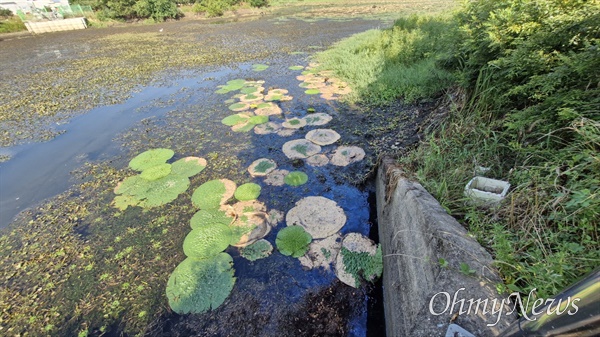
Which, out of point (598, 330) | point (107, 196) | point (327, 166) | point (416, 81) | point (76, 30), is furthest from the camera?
point (76, 30)

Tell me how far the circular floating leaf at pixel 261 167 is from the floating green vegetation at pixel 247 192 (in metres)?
0.28

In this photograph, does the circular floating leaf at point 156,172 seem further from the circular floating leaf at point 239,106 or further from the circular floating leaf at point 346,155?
the circular floating leaf at point 346,155

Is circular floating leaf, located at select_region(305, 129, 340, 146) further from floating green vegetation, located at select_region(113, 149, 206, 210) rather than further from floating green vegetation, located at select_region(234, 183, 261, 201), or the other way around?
floating green vegetation, located at select_region(113, 149, 206, 210)

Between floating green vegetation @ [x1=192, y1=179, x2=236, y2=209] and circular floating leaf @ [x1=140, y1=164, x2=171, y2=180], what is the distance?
0.74m

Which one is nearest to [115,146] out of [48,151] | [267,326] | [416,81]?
[48,151]

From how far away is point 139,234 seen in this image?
122 inches

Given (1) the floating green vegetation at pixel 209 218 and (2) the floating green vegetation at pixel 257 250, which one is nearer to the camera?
(2) the floating green vegetation at pixel 257 250

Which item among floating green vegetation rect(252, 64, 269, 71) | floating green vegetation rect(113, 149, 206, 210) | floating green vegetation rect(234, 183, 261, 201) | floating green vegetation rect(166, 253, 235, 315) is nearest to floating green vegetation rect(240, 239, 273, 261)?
floating green vegetation rect(166, 253, 235, 315)

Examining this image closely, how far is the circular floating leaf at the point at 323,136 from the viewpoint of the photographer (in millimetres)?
4539

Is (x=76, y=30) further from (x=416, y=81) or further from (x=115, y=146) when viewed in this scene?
(x=416, y=81)

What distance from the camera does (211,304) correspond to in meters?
2.39

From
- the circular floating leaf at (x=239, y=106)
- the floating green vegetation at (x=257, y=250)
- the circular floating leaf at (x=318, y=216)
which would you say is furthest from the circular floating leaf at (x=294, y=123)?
the floating green vegetation at (x=257, y=250)

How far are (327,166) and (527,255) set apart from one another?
2726mm

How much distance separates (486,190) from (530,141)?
0.53m
